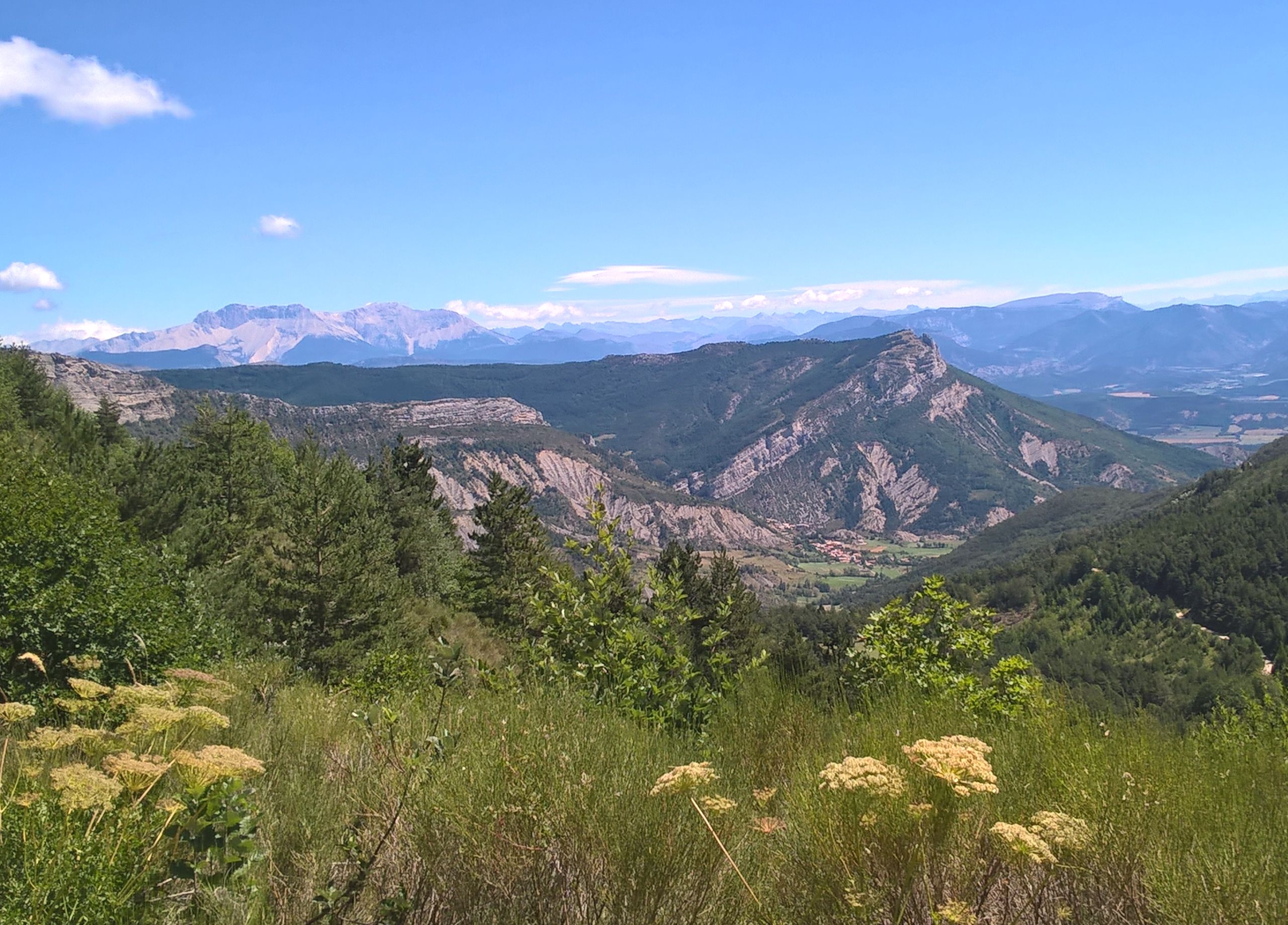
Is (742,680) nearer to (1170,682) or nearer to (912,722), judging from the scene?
(912,722)

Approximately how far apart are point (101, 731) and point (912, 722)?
16.8 feet

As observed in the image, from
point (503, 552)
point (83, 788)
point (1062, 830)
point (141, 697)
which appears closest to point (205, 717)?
point (141, 697)

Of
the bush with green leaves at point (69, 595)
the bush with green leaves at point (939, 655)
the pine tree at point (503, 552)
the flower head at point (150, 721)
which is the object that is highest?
the flower head at point (150, 721)

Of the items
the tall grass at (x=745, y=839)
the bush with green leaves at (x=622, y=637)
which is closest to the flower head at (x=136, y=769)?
the tall grass at (x=745, y=839)

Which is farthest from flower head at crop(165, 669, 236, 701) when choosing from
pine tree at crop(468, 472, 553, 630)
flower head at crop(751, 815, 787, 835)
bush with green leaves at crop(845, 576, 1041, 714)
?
pine tree at crop(468, 472, 553, 630)

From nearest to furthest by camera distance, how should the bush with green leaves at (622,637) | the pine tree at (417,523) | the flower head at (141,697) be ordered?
the flower head at (141,697) < the bush with green leaves at (622,637) < the pine tree at (417,523)

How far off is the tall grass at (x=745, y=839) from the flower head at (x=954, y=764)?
100 mm

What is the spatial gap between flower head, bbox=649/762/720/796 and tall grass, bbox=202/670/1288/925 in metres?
0.15

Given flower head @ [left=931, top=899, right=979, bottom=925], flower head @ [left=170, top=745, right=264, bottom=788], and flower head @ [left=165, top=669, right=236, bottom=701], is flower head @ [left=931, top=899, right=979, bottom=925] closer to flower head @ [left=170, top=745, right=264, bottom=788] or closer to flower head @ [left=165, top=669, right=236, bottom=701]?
flower head @ [left=170, top=745, right=264, bottom=788]

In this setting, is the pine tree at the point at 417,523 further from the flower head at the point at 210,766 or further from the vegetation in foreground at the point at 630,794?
the flower head at the point at 210,766

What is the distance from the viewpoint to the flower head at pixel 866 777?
3338 millimetres

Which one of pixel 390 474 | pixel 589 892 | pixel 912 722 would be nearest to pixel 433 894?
pixel 589 892

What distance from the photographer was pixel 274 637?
2481 cm

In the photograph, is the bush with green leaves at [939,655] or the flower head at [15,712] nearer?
the flower head at [15,712]
